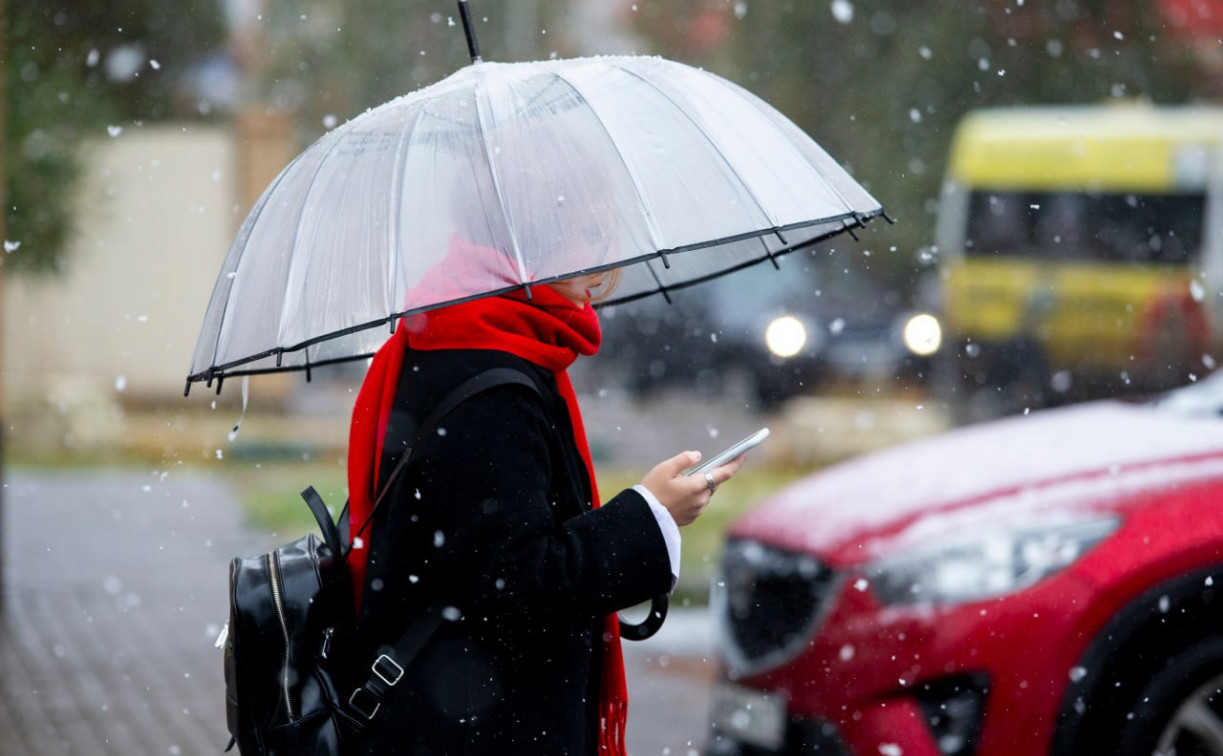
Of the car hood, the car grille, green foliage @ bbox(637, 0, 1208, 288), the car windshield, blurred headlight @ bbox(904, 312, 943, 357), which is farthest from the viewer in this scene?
green foliage @ bbox(637, 0, 1208, 288)

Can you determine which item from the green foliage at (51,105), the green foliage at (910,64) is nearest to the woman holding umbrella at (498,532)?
the green foliage at (51,105)

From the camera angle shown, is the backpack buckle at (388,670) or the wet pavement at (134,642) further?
the wet pavement at (134,642)

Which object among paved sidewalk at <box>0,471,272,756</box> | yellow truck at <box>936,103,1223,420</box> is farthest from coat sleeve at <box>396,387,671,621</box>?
yellow truck at <box>936,103,1223,420</box>

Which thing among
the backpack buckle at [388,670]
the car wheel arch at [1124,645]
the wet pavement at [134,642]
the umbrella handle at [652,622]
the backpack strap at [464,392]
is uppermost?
the backpack strap at [464,392]

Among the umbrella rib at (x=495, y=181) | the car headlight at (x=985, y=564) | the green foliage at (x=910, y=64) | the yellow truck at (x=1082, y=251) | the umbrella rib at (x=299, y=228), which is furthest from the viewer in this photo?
the green foliage at (x=910, y=64)

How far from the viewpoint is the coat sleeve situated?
2.11 metres

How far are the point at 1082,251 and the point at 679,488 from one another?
15361 millimetres

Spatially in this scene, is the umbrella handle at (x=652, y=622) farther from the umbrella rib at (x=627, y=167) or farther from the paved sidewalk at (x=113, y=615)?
the paved sidewalk at (x=113, y=615)

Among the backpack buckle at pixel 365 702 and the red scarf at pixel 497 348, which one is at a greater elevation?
the red scarf at pixel 497 348

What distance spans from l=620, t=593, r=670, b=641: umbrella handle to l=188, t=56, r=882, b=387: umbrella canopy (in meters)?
0.56

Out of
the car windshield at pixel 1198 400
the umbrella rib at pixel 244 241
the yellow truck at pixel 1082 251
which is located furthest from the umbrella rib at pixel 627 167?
the yellow truck at pixel 1082 251

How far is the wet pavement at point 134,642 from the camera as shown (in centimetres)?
545

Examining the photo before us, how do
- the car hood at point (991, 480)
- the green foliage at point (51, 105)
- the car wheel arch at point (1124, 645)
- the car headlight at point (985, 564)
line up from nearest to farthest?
the car wheel arch at point (1124, 645)
the car headlight at point (985, 564)
the car hood at point (991, 480)
the green foliage at point (51, 105)

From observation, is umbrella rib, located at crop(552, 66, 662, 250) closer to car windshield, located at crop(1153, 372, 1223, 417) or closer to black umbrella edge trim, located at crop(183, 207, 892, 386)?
black umbrella edge trim, located at crop(183, 207, 892, 386)
